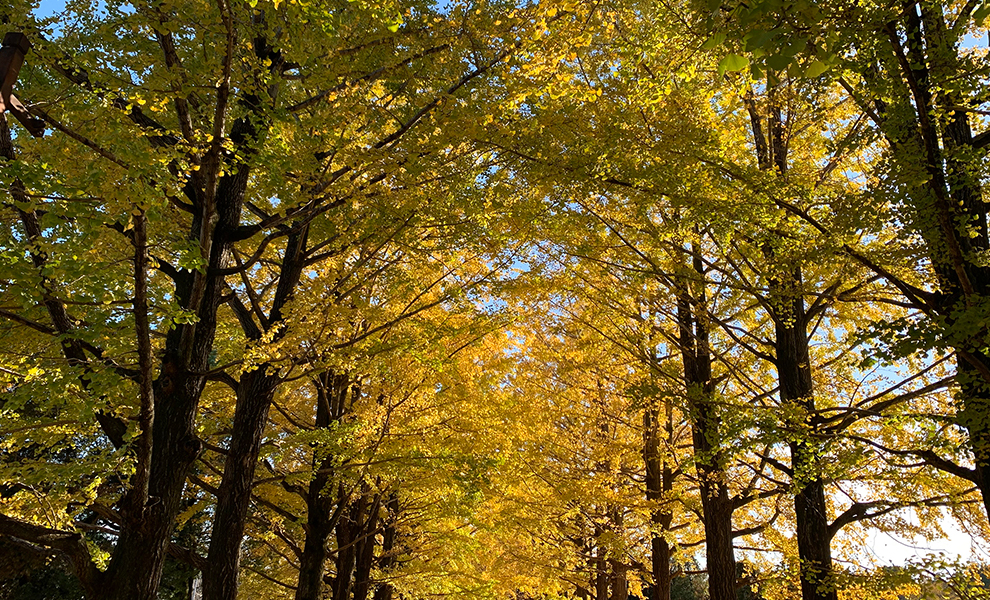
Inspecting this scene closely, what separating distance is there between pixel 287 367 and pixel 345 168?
2.11 meters

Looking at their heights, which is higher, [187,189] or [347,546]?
[187,189]

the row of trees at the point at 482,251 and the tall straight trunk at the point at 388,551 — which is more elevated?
the row of trees at the point at 482,251

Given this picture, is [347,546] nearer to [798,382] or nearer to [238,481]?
[238,481]

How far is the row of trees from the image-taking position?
355cm

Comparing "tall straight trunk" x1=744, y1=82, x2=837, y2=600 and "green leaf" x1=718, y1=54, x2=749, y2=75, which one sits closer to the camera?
"green leaf" x1=718, y1=54, x2=749, y2=75

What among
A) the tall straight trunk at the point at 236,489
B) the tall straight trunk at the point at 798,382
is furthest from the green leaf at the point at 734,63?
the tall straight trunk at the point at 236,489

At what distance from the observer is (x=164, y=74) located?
385 cm

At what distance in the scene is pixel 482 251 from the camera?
663cm

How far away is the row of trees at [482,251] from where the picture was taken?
11.6ft

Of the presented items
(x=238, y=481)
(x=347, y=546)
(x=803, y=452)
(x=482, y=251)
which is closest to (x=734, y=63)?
(x=803, y=452)

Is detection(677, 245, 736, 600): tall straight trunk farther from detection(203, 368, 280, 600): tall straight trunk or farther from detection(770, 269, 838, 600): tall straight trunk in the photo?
detection(203, 368, 280, 600): tall straight trunk

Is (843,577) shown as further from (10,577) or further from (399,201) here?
(10,577)

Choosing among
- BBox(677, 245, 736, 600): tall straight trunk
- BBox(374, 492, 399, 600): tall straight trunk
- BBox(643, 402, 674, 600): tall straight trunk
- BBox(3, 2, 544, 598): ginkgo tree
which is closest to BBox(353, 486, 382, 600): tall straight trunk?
BBox(374, 492, 399, 600): tall straight trunk

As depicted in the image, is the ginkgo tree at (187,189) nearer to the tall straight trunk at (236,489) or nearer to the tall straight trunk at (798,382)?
the tall straight trunk at (236,489)
